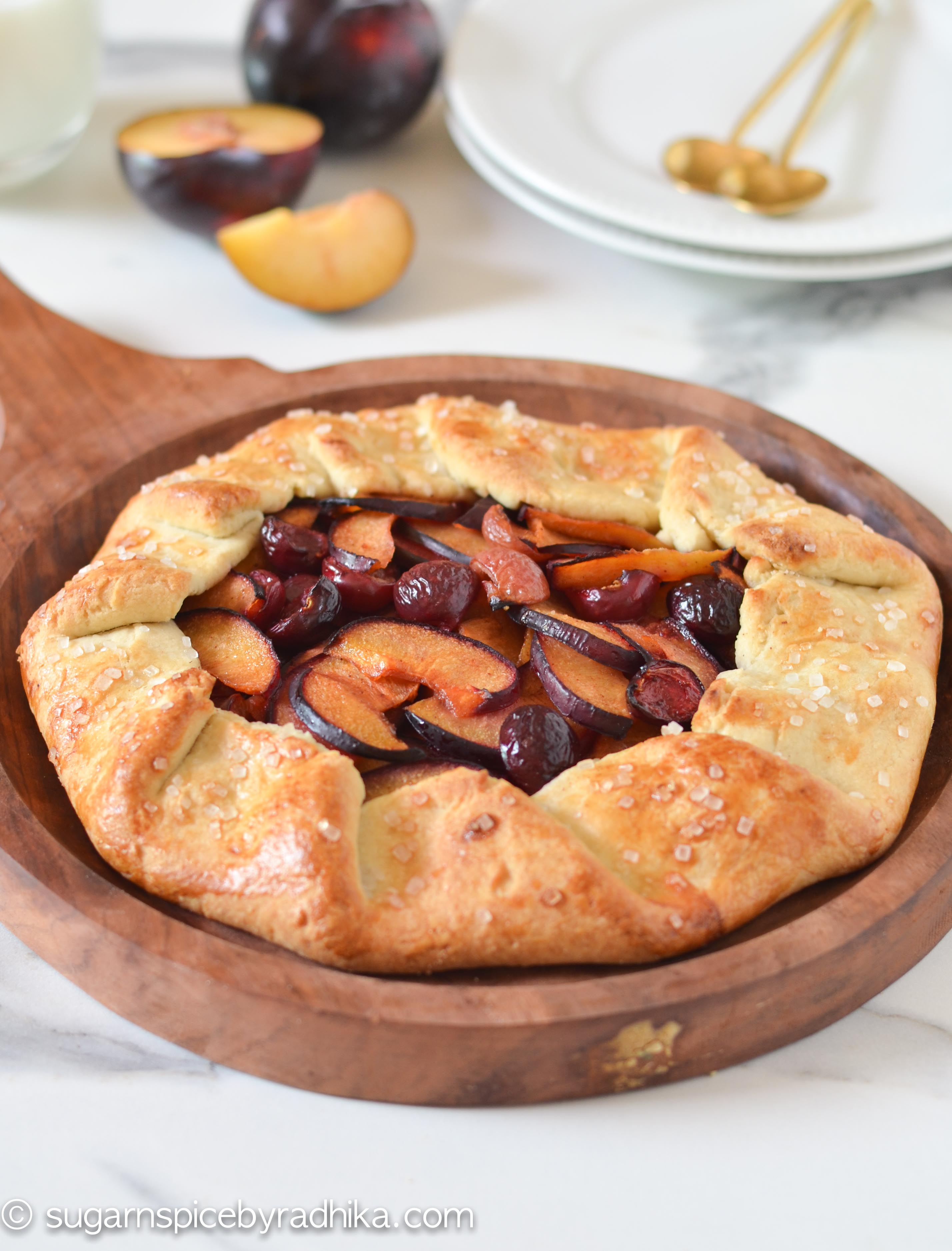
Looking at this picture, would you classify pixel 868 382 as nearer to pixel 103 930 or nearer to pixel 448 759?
pixel 448 759

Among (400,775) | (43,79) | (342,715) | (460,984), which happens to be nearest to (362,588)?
(342,715)

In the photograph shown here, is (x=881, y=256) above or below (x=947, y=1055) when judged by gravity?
above

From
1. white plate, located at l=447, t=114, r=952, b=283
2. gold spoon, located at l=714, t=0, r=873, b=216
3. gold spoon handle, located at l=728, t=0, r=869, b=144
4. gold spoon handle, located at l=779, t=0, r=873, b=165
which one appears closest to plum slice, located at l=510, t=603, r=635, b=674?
white plate, located at l=447, t=114, r=952, b=283

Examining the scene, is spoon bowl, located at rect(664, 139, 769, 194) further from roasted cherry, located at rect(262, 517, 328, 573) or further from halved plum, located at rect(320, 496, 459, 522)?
roasted cherry, located at rect(262, 517, 328, 573)

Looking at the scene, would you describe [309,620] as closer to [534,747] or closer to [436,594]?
[436,594]

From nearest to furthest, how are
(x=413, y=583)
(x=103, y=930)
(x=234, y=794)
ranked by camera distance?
(x=103, y=930)
(x=234, y=794)
(x=413, y=583)

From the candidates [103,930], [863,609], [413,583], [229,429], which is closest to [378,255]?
[229,429]
